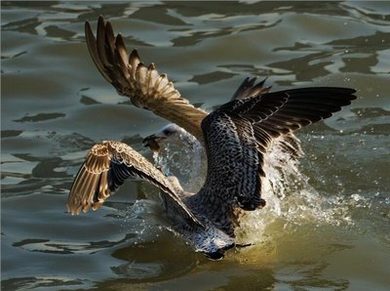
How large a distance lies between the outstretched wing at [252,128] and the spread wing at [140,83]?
45.3 inches

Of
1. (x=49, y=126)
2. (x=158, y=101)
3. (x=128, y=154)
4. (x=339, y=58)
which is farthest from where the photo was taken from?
(x=339, y=58)

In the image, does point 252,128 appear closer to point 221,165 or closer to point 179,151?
point 221,165

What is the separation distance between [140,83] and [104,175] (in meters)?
1.81

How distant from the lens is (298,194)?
27.3ft

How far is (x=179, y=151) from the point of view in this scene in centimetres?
918

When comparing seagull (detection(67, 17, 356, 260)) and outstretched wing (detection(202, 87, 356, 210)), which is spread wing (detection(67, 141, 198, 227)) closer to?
seagull (detection(67, 17, 356, 260))

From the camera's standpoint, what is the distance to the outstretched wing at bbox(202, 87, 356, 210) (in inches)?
277

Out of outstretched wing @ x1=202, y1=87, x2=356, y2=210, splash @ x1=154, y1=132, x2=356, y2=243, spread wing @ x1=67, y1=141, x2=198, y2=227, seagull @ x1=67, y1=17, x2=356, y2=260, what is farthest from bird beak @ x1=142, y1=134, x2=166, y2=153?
spread wing @ x1=67, y1=141, x2=198, y2=227

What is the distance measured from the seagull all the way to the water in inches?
9.3

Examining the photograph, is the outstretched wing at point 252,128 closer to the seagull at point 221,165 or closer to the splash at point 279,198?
the seagull at point 221,165

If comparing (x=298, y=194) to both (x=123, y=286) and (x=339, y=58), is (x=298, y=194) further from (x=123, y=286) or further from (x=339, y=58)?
(x=339, y=58)

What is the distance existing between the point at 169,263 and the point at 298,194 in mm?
1249

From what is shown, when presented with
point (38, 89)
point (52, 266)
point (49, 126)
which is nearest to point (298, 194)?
point (52, 266)

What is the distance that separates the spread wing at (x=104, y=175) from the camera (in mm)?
6910
